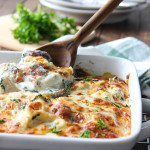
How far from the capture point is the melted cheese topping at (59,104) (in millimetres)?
1776

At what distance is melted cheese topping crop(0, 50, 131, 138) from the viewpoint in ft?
5.83

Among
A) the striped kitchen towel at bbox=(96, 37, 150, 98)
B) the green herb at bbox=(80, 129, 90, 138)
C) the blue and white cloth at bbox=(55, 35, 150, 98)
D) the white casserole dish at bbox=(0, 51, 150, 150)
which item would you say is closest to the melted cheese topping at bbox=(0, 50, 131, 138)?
the green herb at bbox=(80, 129, 90, 138)

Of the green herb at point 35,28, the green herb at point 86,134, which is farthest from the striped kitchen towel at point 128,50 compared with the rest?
the green herb at point 86,134

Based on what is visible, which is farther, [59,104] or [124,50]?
[124,50]

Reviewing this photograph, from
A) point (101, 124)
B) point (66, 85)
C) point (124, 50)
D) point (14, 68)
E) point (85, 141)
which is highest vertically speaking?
point (124, 50)

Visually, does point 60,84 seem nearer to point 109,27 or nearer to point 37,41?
point 37,41

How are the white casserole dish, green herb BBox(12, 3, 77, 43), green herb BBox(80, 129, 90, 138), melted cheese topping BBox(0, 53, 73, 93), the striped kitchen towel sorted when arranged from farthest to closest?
1. green herb BBox(12, 3, 77, 43)
2. the striped kitchen towel
3. melted cheese topping BBox(0, 53, 73, 93)
4. green herb BBox(80, 129, 90, 138)
5. the white casserole dish

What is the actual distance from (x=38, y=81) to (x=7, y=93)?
245 mm

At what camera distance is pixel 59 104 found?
6.36ft

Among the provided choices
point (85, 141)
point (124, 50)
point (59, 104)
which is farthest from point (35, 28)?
point (85, 141)

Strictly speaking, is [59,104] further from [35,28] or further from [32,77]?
[35,28]

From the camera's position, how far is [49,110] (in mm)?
1912

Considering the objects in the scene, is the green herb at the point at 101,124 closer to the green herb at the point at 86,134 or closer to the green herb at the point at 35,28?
the green herb at the point at 86,134

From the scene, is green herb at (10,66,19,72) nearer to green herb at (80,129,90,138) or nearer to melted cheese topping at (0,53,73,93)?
melted cheese topping at (0,53,73,93)
